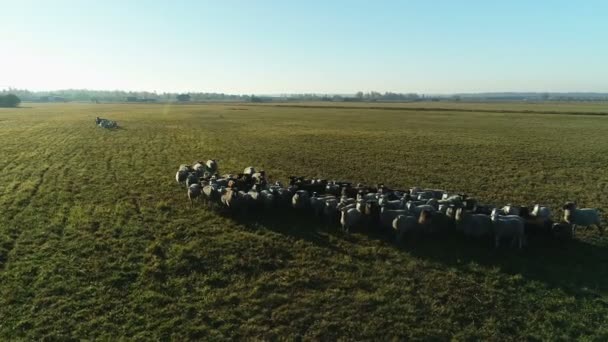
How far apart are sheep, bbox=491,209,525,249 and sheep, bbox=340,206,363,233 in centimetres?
410

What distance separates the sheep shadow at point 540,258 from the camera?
10.2 metres

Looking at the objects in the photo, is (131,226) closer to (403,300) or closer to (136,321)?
(136,321)

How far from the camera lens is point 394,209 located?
44.8 feet

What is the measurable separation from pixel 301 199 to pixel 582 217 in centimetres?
936

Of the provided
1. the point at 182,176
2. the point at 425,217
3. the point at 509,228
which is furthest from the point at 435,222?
the point at 182,176

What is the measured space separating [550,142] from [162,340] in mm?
38937

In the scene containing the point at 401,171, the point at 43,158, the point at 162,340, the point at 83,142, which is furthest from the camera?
the point at 83,142

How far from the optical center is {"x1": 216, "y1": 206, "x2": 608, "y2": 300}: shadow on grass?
1027 centimetres

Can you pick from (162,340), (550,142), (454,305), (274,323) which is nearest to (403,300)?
(454,305)

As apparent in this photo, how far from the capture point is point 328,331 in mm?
8328

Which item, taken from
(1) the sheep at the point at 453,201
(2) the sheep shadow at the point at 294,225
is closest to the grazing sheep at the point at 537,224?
(1) the sheep at the point at 453,201

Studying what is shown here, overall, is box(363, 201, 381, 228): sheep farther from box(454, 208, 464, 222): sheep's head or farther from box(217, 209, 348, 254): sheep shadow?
box(454, 208, 464, 222): sheep's head

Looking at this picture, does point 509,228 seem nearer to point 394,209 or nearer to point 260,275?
point 394,209

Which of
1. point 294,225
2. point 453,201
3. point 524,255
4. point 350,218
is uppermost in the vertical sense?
point 453,201
